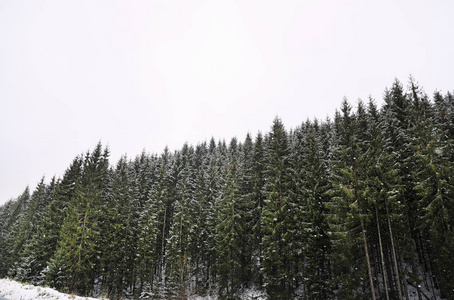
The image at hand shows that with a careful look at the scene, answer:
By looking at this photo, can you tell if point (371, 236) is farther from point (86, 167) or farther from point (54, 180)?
point (54, 180)

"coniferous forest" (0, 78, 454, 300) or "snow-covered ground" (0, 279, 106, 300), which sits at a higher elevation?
"coniferous forest" (0, 78, 454, 300)

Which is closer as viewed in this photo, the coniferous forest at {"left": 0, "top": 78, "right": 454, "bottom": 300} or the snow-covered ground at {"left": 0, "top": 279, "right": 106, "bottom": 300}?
the snow-covered ground at {"left": 0, "top": 279, "right": 106, "bottom": 300}

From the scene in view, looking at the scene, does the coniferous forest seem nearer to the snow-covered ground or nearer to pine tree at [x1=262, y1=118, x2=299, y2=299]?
pine tree at [x1=262, y1=118, x2=299, y2=299]

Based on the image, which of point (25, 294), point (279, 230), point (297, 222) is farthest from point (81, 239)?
point (297, 222)

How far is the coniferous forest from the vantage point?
20109mm

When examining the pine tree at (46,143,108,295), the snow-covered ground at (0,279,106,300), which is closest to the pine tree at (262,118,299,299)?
the snow-covered ground at (0,279,106,300)

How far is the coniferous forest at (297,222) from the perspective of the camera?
792 inches

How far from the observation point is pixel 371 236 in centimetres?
2281

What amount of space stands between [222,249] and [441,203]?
2216 centimetres

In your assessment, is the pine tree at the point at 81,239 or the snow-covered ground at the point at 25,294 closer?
the snow-covered ground at the point at 25,294

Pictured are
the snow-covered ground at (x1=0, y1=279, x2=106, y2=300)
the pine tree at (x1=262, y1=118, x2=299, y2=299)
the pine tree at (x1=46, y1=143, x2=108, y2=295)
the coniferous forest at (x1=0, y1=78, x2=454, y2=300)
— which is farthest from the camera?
the pine tree at (x1=46, y1=143, x2=108, y2=295)

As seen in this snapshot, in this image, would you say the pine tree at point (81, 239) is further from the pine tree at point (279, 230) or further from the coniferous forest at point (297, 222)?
the pine tree at point (279, 230)

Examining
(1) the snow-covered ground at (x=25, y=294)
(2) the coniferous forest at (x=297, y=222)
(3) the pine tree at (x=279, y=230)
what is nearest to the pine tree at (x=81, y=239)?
(2) the coniferous forest at (x=297, y=222)

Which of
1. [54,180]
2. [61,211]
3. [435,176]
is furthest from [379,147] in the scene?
[54,180]
